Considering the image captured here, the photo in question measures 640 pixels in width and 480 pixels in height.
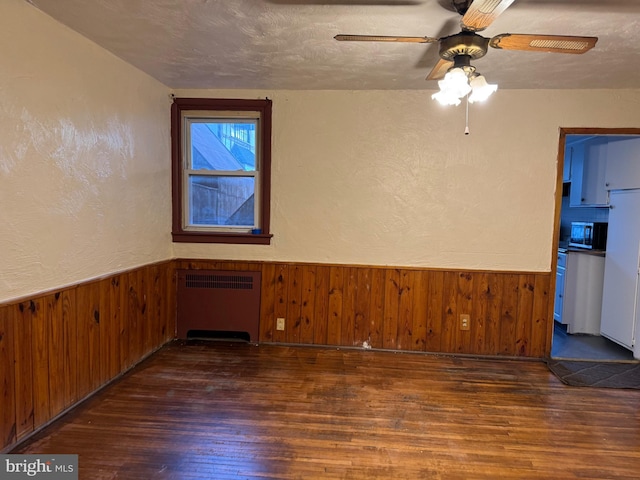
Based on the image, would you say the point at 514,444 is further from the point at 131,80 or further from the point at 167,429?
the point at 131,80

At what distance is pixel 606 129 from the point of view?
10.7 ft

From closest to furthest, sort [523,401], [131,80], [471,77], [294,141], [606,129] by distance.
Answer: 1. [471,77]
2. [523,401]
3. [131,80]
4. [606,129]
5. [294,141]

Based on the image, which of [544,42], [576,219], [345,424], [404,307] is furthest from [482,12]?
[576,219]

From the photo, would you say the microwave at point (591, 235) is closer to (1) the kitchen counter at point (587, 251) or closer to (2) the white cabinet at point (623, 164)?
(1) the kitchen counter at point (587, 251)

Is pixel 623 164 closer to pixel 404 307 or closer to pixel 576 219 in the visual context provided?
pixel 576 219

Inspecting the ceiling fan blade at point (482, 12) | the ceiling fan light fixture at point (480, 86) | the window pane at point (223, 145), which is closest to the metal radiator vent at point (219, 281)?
the window pane at point (223, 145)

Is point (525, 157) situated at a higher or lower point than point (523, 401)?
higher

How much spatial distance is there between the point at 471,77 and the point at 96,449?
2.77 m

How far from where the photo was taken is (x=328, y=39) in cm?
234

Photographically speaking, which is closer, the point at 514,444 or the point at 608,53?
the point at 514,444

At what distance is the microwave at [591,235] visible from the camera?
158 inches

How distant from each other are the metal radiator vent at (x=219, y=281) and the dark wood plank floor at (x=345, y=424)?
71 cm

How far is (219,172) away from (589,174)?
3.91 meters

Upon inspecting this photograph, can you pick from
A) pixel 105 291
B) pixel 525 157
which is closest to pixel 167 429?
pixel 105 291
